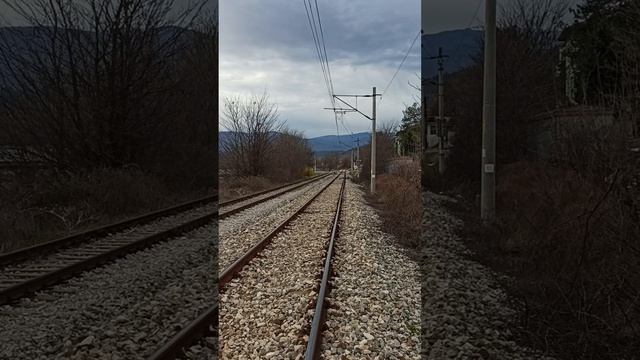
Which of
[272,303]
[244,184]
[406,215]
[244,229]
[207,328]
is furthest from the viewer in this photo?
[244,184]

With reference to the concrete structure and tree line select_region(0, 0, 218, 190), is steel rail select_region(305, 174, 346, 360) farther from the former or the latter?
tree line select_region(0, 0, 218, 190)

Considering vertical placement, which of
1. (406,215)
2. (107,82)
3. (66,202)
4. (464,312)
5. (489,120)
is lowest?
(464,312)

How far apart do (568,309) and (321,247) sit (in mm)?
4677

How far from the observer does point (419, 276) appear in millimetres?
7086

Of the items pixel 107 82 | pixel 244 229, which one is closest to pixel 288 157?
pixel 107 82

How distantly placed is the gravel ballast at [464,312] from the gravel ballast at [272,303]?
1.15 m

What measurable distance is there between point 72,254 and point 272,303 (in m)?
4.18

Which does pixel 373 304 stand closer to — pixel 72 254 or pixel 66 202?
pixel 72 254

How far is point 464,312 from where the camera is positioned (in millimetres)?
5316

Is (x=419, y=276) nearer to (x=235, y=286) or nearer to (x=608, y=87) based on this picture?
(x=235, y=286)

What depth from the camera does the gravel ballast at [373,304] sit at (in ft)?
14.3

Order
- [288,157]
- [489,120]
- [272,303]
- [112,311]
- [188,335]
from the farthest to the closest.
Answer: [288,157]
[489,120]
[272,303]
[112,311]
[188,335]

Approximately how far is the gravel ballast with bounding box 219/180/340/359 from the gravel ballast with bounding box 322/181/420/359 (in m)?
0.28

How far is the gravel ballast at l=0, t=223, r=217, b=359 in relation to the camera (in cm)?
430
